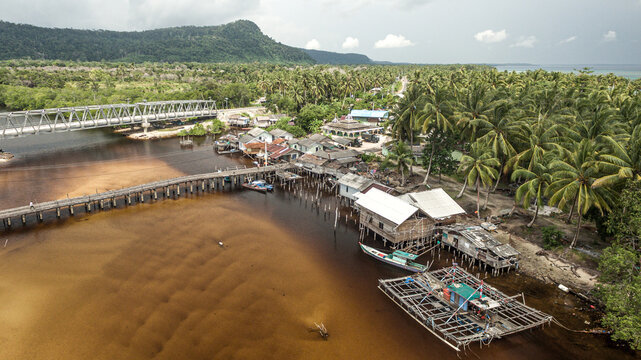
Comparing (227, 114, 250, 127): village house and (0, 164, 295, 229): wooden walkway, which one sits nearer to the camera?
(0, 164, 295, 229): wooden walkway

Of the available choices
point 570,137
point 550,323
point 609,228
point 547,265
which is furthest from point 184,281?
point 570,137

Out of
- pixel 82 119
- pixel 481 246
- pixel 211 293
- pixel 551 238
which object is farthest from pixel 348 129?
pixel 82 119

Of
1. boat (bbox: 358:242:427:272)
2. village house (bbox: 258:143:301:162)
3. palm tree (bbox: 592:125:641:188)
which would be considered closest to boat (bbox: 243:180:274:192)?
village house (bbox: 258:143:301:162)

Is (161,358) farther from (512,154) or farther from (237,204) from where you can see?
(512,154)

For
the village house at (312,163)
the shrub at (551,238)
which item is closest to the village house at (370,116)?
the village house at (312,163)

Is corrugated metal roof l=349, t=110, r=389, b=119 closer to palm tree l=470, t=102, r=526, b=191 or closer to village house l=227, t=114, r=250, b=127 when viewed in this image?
village house l=227, t=114, r=250, b=127

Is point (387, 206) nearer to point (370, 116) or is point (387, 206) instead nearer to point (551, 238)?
point (551, 238)

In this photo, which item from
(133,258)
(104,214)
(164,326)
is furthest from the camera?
(104,214)
